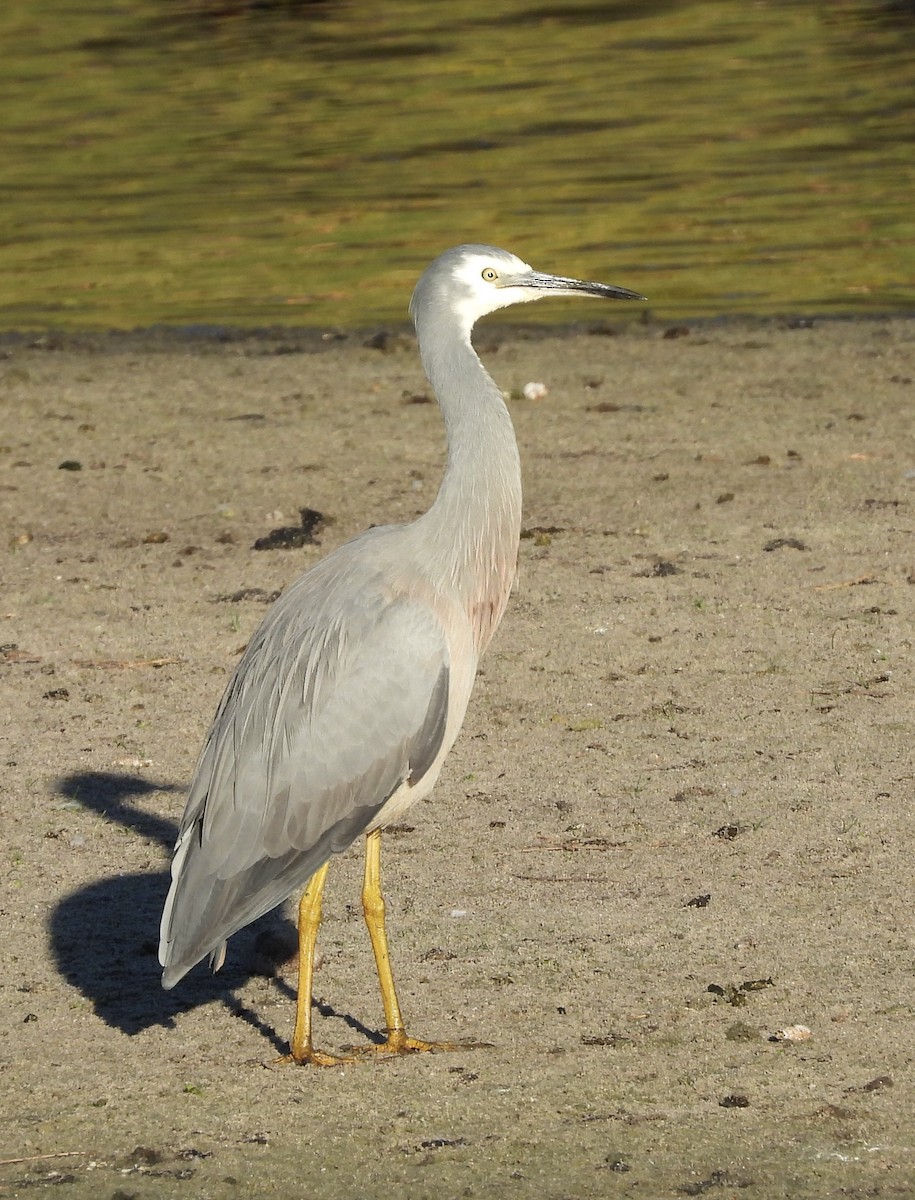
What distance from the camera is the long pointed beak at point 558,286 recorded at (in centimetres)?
561

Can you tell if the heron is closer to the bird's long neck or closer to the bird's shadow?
the bird's long neck

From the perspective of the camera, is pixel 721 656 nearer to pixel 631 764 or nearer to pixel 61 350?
pixel 631 764

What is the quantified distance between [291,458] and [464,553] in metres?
5.22

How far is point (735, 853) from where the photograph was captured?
594cm

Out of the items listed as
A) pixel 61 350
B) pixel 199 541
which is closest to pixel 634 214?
pixel 61 350

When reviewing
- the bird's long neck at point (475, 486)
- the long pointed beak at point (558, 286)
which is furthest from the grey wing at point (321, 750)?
the long pointed beak at point (558, 286)

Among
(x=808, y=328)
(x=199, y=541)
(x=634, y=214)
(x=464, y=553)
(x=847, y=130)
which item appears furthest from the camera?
(x=847, y=130)

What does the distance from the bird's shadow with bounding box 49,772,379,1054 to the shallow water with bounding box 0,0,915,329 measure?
29.0ft

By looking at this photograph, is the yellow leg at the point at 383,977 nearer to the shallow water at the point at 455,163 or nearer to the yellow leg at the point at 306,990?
the yellow leg at the point at 306,990

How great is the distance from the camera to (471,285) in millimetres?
5559

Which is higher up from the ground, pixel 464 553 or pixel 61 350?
pixel 464 553

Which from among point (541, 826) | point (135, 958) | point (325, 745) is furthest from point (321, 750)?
point (541, 826)

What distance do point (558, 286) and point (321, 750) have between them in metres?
1.60

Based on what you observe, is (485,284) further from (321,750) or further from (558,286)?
(321,750)
